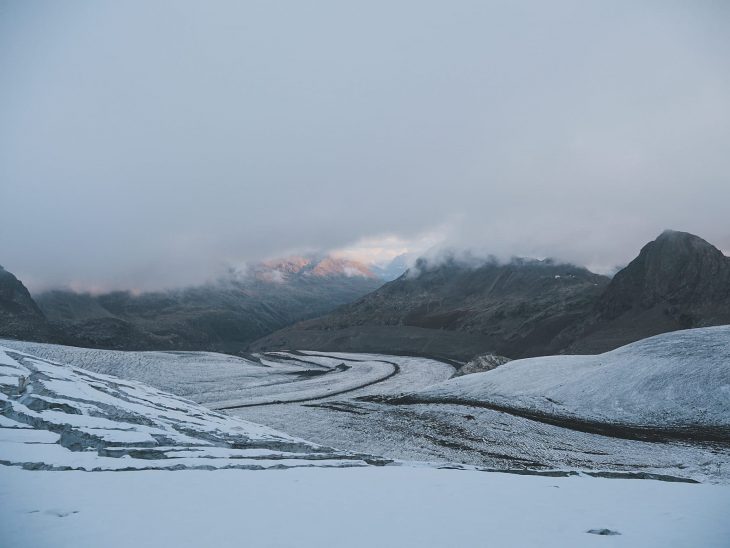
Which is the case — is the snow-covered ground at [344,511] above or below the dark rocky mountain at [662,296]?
below

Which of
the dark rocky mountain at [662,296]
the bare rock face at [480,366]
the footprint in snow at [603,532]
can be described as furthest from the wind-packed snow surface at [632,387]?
the dark rocky mountain at [662,296]

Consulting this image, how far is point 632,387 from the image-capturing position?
127 ft

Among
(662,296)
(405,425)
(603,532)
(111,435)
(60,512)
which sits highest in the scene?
(662,296)

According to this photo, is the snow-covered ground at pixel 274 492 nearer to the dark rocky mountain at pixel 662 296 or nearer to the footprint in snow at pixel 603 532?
the footprint in snow at pixel 603 532

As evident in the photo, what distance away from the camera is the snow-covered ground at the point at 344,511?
30.0 ft

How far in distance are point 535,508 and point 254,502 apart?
305 inches

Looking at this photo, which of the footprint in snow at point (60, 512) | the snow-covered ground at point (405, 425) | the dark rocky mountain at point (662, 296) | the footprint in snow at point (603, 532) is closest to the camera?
the footprint in snow at point (603, 532)

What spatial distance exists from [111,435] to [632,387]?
138 feet

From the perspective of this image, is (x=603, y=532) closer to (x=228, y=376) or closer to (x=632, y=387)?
(x=632, y=387)

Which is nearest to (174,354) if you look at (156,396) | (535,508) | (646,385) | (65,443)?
(156,396)

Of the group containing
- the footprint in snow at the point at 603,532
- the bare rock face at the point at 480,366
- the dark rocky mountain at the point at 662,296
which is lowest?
the bare rock face at the point at 480,366

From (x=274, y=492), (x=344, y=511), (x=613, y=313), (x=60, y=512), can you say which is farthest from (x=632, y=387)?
(x=613, y=313)

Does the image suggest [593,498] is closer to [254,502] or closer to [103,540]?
[254,502]

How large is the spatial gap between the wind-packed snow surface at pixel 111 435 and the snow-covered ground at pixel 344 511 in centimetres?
168
